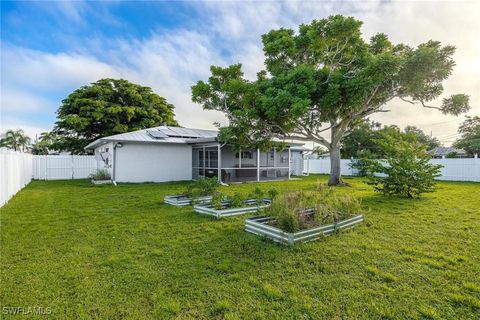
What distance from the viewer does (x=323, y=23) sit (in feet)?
31.4

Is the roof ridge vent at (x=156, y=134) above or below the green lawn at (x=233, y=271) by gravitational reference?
above

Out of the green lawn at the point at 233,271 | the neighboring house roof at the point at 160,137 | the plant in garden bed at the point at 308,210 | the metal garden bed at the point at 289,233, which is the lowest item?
the green lawn at the point at 233,271

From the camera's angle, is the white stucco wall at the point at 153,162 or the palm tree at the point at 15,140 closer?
the white stucco wall at the point at 153,162

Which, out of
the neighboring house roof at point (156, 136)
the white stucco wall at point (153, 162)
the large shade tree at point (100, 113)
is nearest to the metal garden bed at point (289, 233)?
the neighboring house roof at point (156, 136)

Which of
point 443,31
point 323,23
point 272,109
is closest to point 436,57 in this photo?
point 443,31

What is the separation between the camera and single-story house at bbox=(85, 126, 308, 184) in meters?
13.7

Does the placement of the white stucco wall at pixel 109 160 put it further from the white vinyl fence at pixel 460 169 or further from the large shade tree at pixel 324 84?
the white vinyl fence at pixel 460 169

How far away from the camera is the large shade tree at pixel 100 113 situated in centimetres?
2197

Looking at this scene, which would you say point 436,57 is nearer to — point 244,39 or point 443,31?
point 443,31

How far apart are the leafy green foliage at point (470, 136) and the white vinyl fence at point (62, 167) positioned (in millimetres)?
30990

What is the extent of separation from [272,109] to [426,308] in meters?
7.48

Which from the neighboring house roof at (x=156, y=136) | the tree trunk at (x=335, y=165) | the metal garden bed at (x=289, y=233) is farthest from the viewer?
the neighboring house roof at (x=156, y=136)

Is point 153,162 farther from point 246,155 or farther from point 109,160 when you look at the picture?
point 246,155

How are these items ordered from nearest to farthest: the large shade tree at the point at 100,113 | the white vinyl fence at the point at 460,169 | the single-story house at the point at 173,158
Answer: the single-story house at the point at 173,158
the white vinyl fence at the point at 460,169
the large shade tree at the point at 100,113
